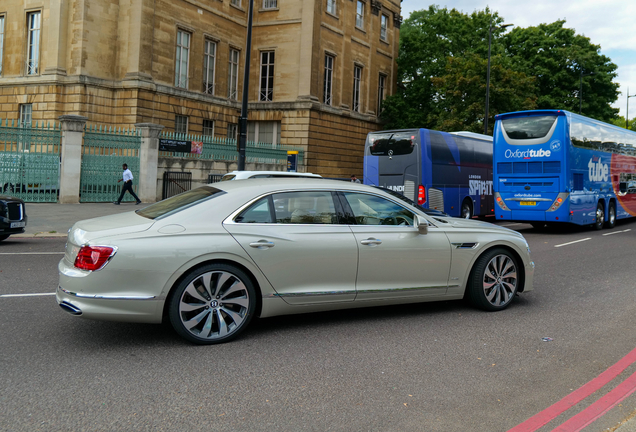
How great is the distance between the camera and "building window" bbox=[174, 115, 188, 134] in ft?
104

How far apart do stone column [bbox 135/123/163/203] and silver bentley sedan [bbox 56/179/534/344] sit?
18.1m

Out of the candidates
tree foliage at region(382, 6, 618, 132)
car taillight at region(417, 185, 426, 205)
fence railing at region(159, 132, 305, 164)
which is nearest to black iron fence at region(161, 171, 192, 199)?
fence railing at region(159, 132, 305, 164)

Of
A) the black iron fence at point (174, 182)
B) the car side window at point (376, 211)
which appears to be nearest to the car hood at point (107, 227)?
the car side window at point (376, 211)

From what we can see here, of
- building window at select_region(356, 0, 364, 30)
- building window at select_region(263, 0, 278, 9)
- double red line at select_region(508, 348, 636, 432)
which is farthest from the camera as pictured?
building window at select_region(356, 0, 364, 30)

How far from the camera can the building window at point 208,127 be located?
3384 centimetres

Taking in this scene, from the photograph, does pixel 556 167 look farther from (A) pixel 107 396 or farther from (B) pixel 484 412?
(A) pixel 107 396

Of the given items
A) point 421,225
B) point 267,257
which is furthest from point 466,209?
point 267,257

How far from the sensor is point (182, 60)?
32000 millimetres

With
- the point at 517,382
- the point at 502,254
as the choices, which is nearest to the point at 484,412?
the point at 517,382

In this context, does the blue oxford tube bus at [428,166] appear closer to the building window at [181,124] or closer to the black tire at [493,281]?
the black tire at [493,281]

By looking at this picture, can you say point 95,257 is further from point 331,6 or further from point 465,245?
point 331,6

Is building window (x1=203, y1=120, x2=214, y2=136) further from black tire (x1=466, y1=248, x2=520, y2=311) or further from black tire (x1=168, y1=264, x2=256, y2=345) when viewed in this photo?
black tire (x1=168, y1=264, x2=256, y2=345)

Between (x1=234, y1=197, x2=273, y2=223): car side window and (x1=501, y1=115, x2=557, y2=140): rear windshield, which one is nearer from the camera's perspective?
(x1=234, y1=197, x2=273, y2=223): car side window

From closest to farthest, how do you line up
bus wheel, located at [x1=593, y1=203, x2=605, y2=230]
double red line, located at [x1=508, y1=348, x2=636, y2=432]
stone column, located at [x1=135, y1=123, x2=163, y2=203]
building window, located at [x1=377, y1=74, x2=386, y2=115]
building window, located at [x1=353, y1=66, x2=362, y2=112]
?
1. double red line, located at [x1=508, y1=348, x2=636, y2=432]
2. bus wheel, located at [x1=593, y1=203, x2=605, y2=230]
3. stone column, located at [x1=135, y1=123, x2=163, y2=203]
4. building window, located at [x1=353, y1=66, x2=362, y2=112]
5. building window, located at [x1=377, y1=74, x2=386, y2=115]
